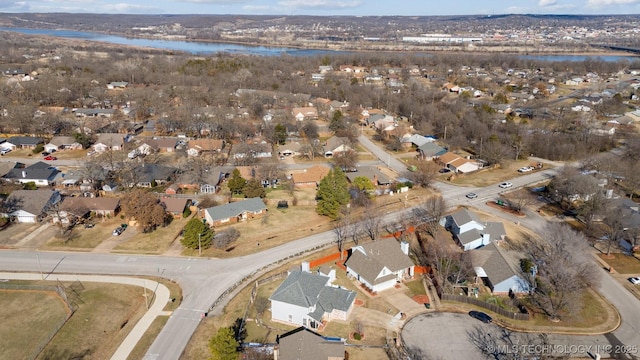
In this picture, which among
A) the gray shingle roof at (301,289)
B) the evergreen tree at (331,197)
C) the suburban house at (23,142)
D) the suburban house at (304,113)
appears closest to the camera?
the gray shingle roof at (301,289)

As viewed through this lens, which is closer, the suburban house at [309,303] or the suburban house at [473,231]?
the suburban house at [309,303]

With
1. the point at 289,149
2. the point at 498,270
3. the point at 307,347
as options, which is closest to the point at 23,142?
the point at 289,149

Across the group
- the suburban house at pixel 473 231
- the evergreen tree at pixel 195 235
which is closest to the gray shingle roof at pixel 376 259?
the suburban house at pixel 473 231

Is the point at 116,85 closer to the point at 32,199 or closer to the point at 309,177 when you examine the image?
the point at 32,199

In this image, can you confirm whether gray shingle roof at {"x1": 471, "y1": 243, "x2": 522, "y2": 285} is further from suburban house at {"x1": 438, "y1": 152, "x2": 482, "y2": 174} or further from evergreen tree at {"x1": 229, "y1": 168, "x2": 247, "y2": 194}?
evergreen tree at {"x1": 229, "y1": 168, "x2": 247, "y2": 194}

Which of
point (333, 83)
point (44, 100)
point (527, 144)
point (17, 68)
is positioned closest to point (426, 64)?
point (333, 83)

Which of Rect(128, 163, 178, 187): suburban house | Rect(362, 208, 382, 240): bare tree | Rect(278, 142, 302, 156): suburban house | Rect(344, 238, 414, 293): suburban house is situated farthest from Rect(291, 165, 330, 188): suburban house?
Rect(344, 238, 414, 293): suburban house

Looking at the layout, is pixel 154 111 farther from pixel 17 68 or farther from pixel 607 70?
pixel 607 70

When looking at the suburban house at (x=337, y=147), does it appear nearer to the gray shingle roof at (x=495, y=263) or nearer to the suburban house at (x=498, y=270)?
the gray shingle roof at (x=495, y=263)
